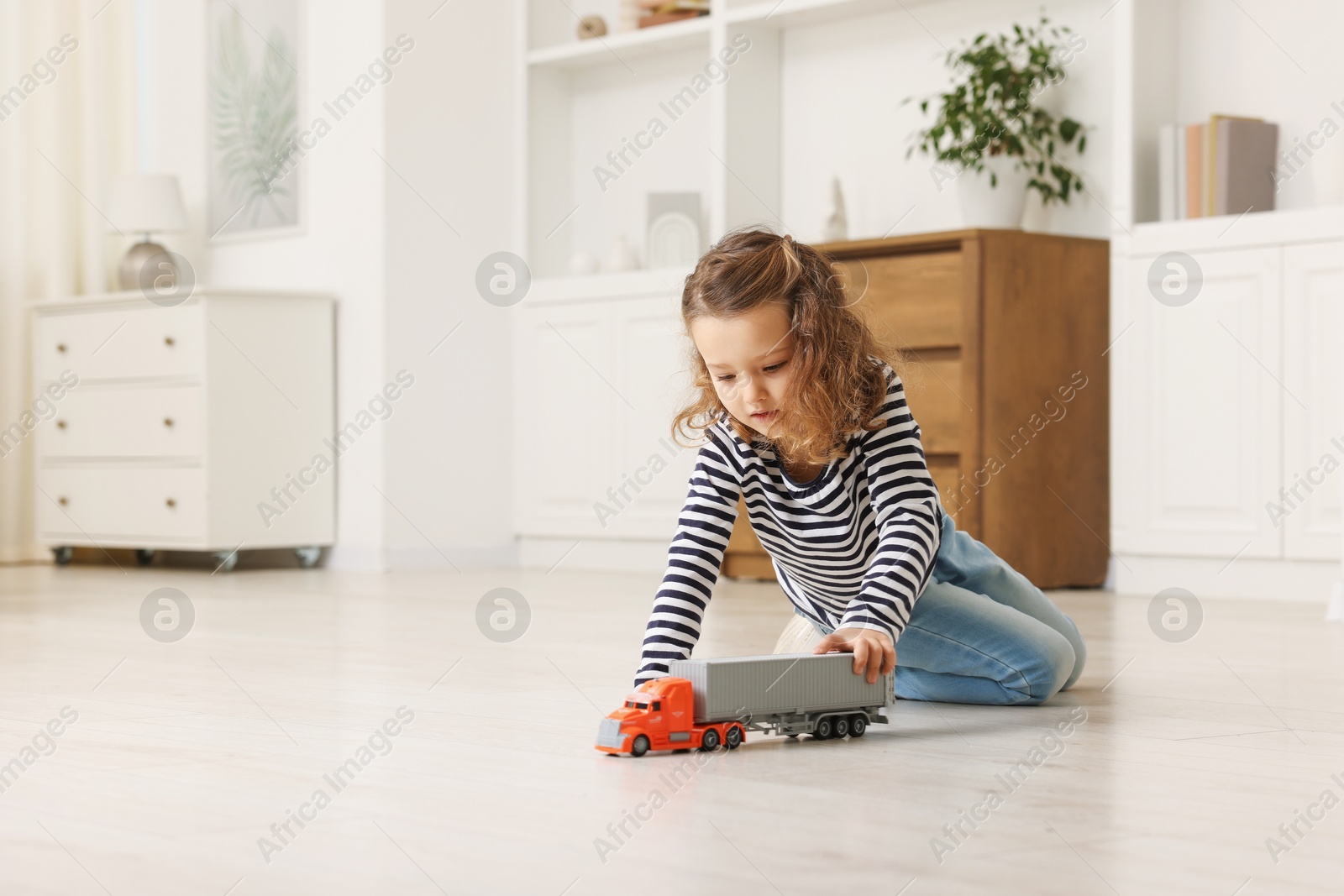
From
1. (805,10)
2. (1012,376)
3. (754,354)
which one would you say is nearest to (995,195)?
(1012,376)

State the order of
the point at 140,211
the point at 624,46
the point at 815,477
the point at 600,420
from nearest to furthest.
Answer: the point at 815,477, the point at 600,420, the point at 624,46, the point at 140,211

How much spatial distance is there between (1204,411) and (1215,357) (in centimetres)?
13

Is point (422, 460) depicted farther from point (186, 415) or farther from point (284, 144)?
point (284, 144)

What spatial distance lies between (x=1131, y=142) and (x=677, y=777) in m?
2.74

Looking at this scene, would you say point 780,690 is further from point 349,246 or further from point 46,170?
point 46,170

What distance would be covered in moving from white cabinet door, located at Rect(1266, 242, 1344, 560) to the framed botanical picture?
9.62 feet

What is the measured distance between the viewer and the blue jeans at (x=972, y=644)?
6.09ft

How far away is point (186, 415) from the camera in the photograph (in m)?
4.54

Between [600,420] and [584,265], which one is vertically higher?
[584,265]

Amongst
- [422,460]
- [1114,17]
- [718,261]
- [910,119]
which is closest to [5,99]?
[422,460]

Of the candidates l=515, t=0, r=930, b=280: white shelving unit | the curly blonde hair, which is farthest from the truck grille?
l=515, t=0, r=930, b=280: white shelving unit

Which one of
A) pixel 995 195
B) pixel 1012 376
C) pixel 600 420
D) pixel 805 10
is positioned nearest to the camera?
pixel 1012 376

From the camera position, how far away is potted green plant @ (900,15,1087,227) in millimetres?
3885

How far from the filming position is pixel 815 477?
169 centimetres
